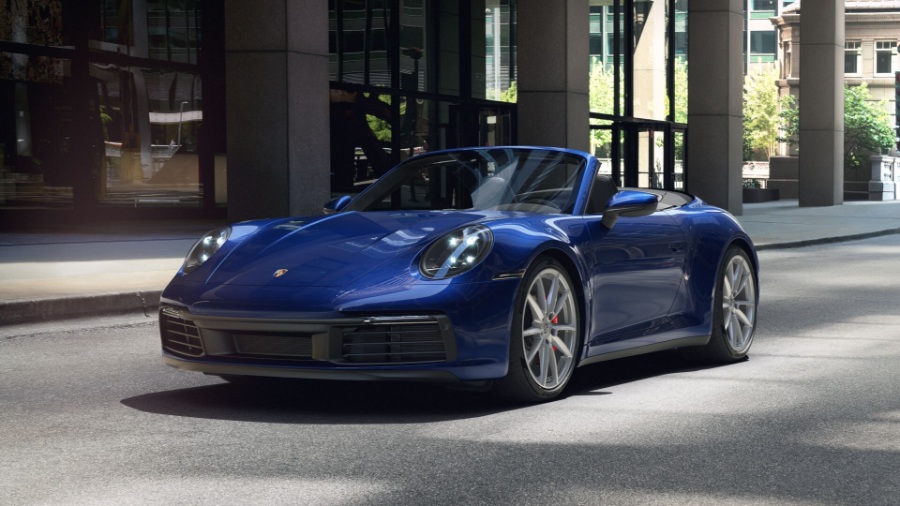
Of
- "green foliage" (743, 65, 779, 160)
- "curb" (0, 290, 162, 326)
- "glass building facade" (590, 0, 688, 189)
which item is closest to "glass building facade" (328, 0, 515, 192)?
"glass building facade" (590, 0, 688, 189)

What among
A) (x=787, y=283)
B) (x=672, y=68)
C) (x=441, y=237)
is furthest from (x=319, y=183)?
(x=672, y=68)

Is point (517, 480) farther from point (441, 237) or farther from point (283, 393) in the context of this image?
point (283, 393)

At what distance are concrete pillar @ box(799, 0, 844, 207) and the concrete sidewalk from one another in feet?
48.1

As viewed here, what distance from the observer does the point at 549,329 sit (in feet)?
21.4

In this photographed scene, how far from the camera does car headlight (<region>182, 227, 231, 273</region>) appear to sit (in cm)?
677

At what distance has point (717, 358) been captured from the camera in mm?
8125

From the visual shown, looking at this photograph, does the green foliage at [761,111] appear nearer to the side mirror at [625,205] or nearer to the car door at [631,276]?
the car door at [631,276]

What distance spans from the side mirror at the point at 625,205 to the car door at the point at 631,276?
0.05 m

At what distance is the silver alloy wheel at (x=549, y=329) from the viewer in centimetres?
642

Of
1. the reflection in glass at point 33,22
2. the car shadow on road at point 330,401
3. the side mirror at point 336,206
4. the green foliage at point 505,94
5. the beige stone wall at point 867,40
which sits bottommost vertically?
the car shadow on road at point 330,401

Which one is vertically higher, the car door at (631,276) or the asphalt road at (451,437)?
the car door at (631,276)

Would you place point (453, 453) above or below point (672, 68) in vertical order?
below

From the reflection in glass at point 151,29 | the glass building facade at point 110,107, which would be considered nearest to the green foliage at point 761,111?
the glass building facade at point 110,107

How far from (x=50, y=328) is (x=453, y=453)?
17.5 ft
